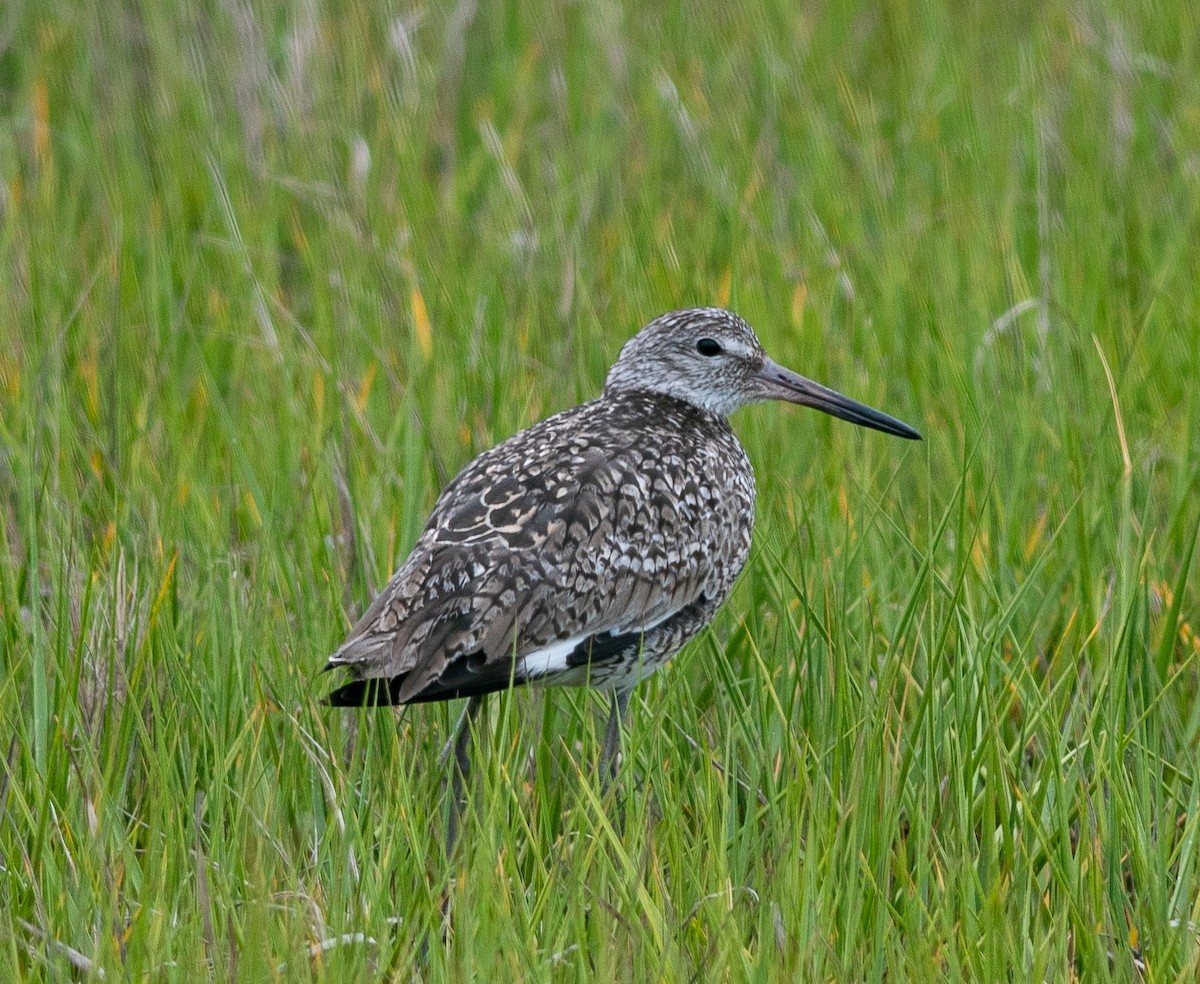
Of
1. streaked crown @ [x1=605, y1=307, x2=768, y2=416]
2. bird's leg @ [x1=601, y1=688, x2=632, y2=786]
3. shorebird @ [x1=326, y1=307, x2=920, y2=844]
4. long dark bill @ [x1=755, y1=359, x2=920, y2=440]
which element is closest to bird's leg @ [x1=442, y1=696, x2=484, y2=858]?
shorebird @ [x1=326, y1=307, x2=920, y2=844]

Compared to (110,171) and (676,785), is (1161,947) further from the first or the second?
(110,171)

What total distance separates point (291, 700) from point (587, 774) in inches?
26.4

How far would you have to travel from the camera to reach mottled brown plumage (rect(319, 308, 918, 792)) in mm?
3881

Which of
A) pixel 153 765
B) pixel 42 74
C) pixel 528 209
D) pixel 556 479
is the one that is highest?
pixel 42 74

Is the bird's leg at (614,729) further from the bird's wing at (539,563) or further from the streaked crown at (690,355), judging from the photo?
the streaked crown at (690,355)

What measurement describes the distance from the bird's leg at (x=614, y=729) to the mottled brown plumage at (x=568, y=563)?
0.01 metres

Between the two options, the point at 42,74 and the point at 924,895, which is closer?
the point at 924,895

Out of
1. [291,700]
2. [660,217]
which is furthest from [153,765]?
[660,217]

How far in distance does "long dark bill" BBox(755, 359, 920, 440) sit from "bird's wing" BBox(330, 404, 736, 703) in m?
0.64

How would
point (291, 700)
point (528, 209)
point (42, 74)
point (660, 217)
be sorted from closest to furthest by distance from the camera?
point (291, 700) → point (528, 209) → point (660, 217) → point (42, 74)

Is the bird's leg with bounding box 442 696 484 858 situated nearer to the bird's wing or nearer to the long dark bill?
the bird's wing

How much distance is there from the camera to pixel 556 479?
416 centimetres

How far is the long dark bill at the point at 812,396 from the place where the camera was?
16.1ft

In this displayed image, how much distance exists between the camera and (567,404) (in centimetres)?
564
